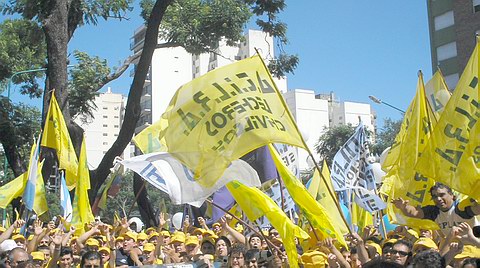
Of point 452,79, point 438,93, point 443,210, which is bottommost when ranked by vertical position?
point 443,210

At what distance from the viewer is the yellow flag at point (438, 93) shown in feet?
30.0

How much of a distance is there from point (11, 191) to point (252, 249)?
18.8ft

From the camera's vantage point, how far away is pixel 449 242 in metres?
5.46

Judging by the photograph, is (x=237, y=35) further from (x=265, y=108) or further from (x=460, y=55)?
(x=460, y=55)

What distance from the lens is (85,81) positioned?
16.6 meters

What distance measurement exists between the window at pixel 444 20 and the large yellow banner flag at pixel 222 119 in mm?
34748

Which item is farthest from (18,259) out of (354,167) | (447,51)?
(447,51)

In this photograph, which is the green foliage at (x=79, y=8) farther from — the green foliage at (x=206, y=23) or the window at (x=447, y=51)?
the window at (x=447, y=51)

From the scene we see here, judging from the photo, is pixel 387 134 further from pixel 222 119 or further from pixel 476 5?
pixel 222 119

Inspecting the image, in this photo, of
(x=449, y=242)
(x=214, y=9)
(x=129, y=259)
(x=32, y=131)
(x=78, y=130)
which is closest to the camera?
(x=449, y=242)

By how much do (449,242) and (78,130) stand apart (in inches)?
356

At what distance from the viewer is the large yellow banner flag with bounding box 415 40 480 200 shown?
235 inches

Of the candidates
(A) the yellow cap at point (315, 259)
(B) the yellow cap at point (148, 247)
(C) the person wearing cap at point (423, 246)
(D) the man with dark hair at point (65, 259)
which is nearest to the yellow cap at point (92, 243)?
(B) the yellow cap at point (148, 247)

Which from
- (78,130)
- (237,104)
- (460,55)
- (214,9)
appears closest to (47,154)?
(78,130)
